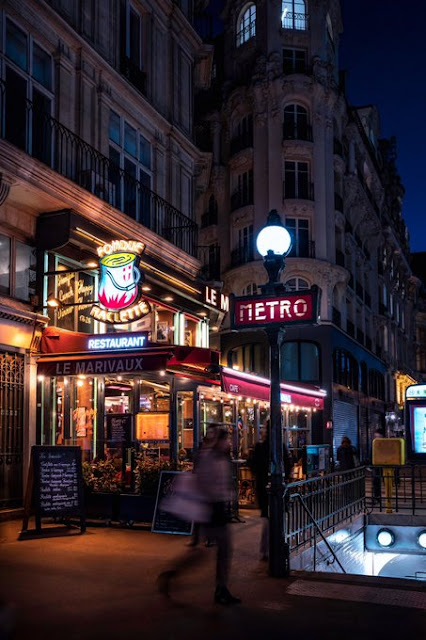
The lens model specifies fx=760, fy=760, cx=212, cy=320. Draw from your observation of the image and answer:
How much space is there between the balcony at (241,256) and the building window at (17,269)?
73.8ft

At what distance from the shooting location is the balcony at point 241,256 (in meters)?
36.8

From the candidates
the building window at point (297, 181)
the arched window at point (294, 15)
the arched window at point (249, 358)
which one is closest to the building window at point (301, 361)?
the arched window at point (249, 358)

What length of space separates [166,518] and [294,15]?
32204 millimetres

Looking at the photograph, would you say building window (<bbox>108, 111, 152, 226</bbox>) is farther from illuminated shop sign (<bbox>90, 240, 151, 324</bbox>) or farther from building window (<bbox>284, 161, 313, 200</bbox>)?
building window (<bbox>284, 161, 313, 200</bbox>)

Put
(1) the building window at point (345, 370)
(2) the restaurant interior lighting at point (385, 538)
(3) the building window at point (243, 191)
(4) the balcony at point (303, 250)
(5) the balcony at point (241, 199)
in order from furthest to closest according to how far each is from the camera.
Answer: (3) the building window at point (243, 191)
(5) the balcony at point (241, 199)
(1) the building window at point (345, 370)
(4) the balcony at point (303, 250)
(2) the restaurant interior lighting at point (385, 538)

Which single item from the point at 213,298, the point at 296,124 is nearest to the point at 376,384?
the point at 296,124

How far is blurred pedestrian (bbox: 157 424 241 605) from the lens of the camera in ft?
25.1

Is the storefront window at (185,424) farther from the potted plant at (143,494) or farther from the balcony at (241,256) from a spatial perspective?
the balcony at (241,256)

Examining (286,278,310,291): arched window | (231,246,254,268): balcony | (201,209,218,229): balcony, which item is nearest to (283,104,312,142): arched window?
(231,246,254,268): balcony

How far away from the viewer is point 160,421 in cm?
1573

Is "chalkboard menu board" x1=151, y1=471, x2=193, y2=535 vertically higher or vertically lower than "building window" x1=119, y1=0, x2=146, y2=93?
lower

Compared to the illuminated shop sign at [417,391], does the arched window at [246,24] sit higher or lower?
higher

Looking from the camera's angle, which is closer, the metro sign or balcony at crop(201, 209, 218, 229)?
the metro sign

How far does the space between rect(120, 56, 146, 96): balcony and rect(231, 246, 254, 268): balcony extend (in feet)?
58.3
